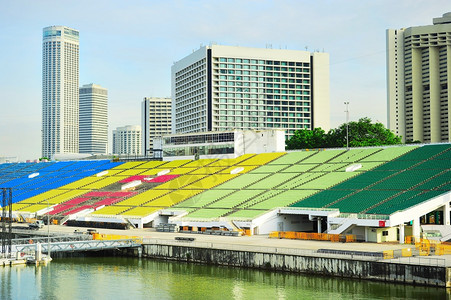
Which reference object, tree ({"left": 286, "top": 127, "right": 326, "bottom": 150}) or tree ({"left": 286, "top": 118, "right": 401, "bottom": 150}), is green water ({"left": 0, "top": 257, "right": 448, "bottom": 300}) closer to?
tree ({"left": 286, "top": 118, "right": 401, "bottom": 150})

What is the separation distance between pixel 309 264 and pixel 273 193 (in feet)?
111

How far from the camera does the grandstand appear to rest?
7388 cm

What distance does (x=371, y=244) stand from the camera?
6888 centimetres

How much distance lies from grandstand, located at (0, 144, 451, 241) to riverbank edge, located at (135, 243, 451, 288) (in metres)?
13.5

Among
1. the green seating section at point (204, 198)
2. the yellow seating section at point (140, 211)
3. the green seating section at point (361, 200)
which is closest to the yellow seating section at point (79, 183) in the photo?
the yellow seating section at point (140, 211)

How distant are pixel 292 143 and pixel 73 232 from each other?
9147cm

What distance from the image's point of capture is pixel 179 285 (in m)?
57.6

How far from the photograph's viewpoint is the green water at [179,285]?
52.4m

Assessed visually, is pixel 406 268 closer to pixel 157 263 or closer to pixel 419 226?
pixel 419 226

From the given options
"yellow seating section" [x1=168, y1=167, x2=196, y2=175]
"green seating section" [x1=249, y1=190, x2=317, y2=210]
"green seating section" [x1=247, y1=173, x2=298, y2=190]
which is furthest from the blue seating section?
"green seating section" [x1=249, y1=190, x2=317, y2=210]

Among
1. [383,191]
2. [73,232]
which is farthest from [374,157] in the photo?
[73,232]

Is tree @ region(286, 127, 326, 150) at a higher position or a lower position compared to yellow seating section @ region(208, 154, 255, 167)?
higher

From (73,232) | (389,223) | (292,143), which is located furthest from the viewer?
(292,143)

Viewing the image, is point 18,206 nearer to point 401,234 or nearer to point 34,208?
point 34,208
